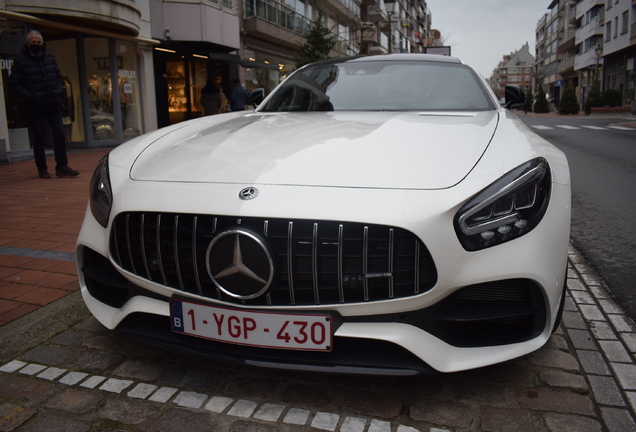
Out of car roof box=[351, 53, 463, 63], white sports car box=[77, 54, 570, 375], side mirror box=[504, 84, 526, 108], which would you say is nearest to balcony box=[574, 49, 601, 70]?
side mirror box=[504, 84, 526, 108]

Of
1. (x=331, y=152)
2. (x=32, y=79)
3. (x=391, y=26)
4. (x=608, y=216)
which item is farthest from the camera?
(x=391, y=26)

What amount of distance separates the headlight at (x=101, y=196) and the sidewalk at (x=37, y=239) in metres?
0.93

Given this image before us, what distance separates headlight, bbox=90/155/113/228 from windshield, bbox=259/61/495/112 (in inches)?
53.3

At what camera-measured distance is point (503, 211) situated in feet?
5.79

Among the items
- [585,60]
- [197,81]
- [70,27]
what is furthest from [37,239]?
[585,60]

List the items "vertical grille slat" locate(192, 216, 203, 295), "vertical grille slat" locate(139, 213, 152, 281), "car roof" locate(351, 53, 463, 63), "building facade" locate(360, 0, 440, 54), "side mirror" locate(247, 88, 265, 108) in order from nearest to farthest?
"vertical grille slat" locate(192, 216, 203, 295)
"vertical grille slat" locate(139, 213, 152, 281)
"car roof" locate(351, 53, 463, 63)
"side mirror" locate(247, 88, 265, 108)
"building facade" locate(360, 0, 440, 54)

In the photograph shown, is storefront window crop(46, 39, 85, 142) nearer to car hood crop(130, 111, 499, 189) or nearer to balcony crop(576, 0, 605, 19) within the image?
car hood crop(130, 111, 499, 189)

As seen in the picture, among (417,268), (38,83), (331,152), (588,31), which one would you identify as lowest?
(417,268)

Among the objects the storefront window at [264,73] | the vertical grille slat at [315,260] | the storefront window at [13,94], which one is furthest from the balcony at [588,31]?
the vertical grille slat at [315,260]

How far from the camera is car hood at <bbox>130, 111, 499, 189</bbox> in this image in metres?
1.88

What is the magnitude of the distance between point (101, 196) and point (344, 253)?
1.08m

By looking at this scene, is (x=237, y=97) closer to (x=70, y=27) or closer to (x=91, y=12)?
(x=91, y=12)

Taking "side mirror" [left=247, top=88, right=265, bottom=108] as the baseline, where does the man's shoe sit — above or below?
→ below

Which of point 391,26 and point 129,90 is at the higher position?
point 391,26
